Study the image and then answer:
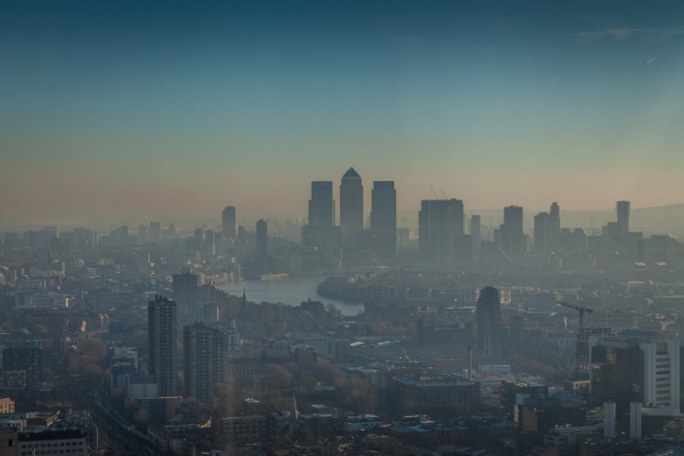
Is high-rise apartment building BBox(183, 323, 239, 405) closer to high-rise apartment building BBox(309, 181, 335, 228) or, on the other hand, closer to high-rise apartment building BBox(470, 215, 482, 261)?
high-rise apartment building BBox(309, 181, 335, 228)

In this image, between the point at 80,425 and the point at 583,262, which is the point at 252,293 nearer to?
the point at 583,262

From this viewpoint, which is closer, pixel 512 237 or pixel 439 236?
pixel 512 237

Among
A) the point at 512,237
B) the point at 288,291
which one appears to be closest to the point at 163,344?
the point at 288,291

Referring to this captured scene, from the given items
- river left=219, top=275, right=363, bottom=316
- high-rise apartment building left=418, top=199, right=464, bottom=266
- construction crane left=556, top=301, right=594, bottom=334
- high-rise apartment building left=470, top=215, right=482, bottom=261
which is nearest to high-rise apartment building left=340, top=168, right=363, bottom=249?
river left=219, top=275, right=363, bottom=316

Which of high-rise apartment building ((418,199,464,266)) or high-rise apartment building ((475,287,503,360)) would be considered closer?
high-rise apartment building ((475,287,503,360))

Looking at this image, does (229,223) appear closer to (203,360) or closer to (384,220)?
(203,360)

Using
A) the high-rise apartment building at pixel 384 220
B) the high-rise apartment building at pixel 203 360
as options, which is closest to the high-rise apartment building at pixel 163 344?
the high-rise apartment building at pixel 203 360
